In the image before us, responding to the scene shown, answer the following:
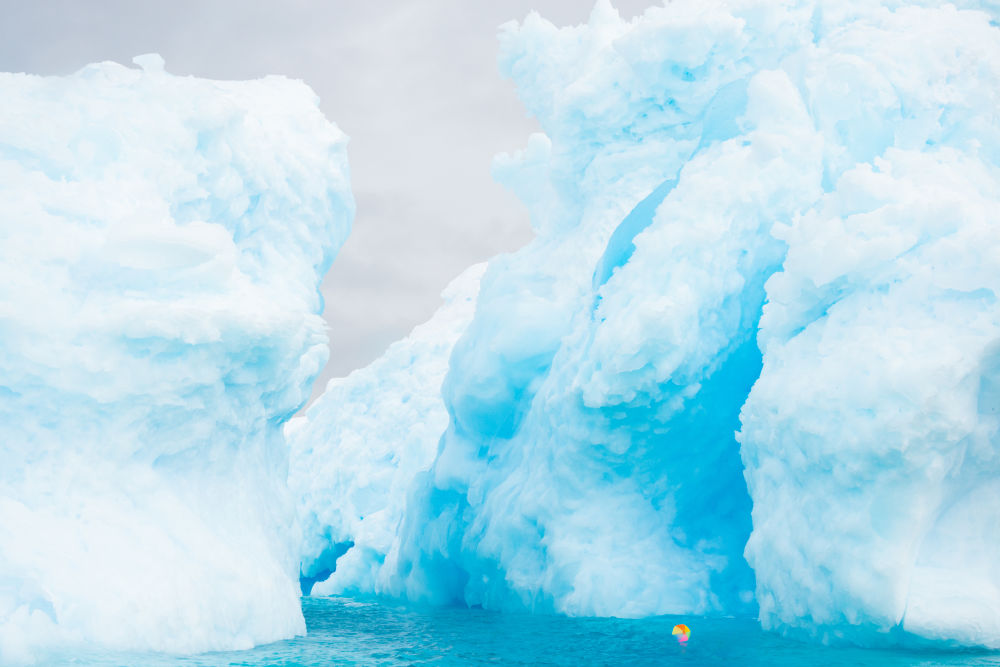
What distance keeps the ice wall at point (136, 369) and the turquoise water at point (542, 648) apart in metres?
0.61

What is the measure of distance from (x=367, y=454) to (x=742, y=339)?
1567cm

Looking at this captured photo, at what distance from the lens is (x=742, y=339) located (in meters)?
13.6

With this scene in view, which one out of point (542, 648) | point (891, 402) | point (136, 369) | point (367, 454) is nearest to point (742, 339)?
point (891, 402)

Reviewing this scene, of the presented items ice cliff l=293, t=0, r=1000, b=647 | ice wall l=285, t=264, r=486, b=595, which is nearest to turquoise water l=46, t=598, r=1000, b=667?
ice cliff l=293, t=0, r=1000, b=647

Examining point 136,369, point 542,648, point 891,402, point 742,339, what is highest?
point 742,339

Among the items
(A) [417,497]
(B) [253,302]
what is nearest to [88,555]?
(B) [253,302]

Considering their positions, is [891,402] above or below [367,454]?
below

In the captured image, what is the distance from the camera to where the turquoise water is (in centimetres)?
847

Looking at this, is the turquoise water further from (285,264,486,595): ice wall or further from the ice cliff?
(285,264,486,595): ice wall

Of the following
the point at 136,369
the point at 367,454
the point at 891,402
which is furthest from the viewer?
the point at 367,454

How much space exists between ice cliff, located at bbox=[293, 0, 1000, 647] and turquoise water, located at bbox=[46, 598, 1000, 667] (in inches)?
21.7

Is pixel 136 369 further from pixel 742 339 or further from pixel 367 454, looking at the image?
pixel 367 454

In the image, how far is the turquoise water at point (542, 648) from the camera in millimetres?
8469

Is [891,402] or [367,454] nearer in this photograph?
[891,402]
